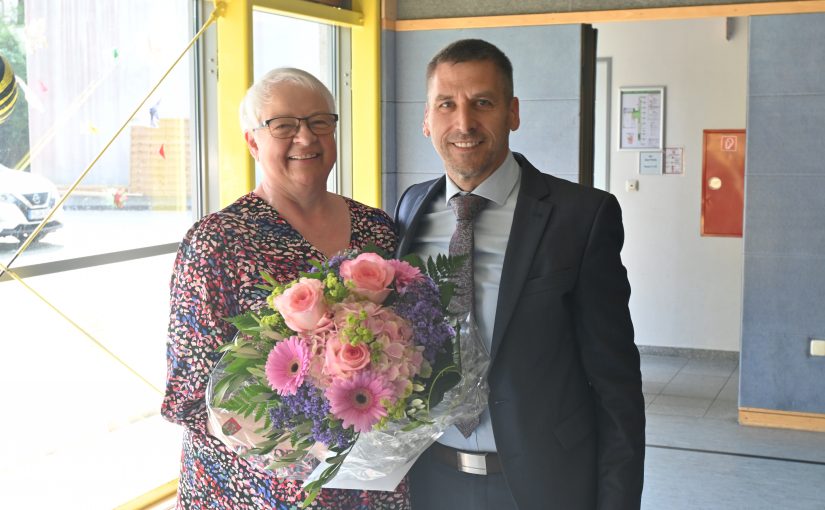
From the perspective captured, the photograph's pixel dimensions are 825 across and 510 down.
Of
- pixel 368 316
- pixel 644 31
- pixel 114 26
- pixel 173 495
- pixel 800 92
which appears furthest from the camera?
pixel 644 31

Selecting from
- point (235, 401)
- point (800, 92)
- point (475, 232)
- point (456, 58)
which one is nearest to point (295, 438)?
point (235, 401)

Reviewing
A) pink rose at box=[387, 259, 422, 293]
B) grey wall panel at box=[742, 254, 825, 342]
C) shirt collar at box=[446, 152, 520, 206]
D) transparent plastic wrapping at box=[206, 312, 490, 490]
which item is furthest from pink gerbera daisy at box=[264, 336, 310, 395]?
grey wall panel at box=[742, 254, 825, 342]

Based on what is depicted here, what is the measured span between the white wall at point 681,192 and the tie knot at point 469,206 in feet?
20.8

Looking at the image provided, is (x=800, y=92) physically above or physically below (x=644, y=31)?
below

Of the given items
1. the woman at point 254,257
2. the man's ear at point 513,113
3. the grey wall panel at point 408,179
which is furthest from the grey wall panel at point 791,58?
the woman at point 254,257

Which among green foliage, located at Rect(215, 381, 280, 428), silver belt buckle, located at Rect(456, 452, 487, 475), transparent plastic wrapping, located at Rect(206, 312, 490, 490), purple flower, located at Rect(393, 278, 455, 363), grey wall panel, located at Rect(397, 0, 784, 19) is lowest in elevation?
silver belt buckle, located at Rect(456, 452, 487, 475)

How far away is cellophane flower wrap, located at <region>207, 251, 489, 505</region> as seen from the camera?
5.47 feet

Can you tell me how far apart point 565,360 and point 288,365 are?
75 cm

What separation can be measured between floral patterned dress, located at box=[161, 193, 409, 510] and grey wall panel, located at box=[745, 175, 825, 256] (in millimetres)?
4860

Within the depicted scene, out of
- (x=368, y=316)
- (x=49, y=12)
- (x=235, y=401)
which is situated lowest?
(x=235, y=401)

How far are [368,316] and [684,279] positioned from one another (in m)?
7.15

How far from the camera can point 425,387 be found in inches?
69.7

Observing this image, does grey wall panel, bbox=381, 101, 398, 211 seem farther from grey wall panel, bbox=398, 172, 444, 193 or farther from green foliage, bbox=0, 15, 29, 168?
green foliage, bbox=0, 15, 29, 168

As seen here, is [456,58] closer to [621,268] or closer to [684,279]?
[621,268]
